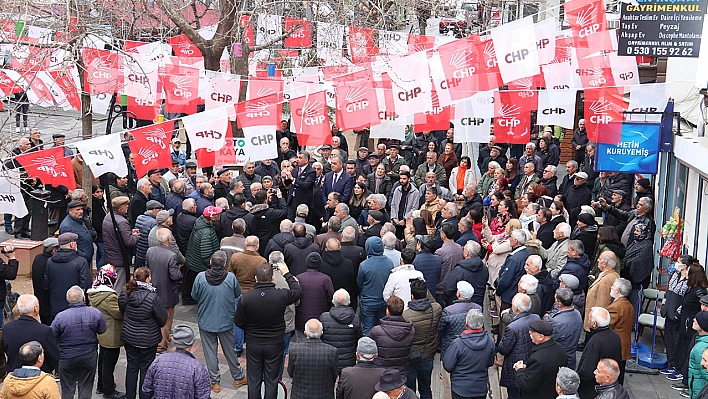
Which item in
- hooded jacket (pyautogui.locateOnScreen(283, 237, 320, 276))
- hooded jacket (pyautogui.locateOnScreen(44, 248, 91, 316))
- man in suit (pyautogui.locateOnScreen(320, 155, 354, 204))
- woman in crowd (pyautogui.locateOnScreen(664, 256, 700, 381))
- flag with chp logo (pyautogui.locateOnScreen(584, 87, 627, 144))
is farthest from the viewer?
man in suit (pyautogui.locateOnScreen(320, 155, 354, 204))

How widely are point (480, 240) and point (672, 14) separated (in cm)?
440

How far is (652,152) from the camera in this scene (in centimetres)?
1233

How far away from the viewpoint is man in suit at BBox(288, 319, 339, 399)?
26.8 feet

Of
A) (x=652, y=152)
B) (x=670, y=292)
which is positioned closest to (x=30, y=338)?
(x=670, y=292)

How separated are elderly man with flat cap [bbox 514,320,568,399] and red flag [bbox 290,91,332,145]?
642 centimetres

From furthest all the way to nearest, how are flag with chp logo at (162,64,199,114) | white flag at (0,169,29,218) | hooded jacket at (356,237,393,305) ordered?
flag with chp logo at (162,64,199,114) → white flag at (0,169,29,218) → hooded jacket at (356,237,393,305)

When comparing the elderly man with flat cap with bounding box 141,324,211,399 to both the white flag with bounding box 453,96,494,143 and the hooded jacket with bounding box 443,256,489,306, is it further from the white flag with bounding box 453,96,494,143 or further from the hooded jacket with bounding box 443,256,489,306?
the white flag with bounding box 453,96,494,143

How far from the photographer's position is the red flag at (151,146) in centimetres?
1225

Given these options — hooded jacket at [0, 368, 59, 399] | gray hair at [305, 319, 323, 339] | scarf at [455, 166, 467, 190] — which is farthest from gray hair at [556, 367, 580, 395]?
scarf at [455, 166, 467, 190]

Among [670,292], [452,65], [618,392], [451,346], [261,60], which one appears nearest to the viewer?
[618,392]

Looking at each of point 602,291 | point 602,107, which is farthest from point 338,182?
point 602,291

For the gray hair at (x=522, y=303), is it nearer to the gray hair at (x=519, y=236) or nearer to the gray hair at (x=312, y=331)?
the gray hair at (x=519, y=236)

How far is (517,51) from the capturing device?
13.2 metres

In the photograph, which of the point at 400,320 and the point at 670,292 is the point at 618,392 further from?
the point at 670,292
